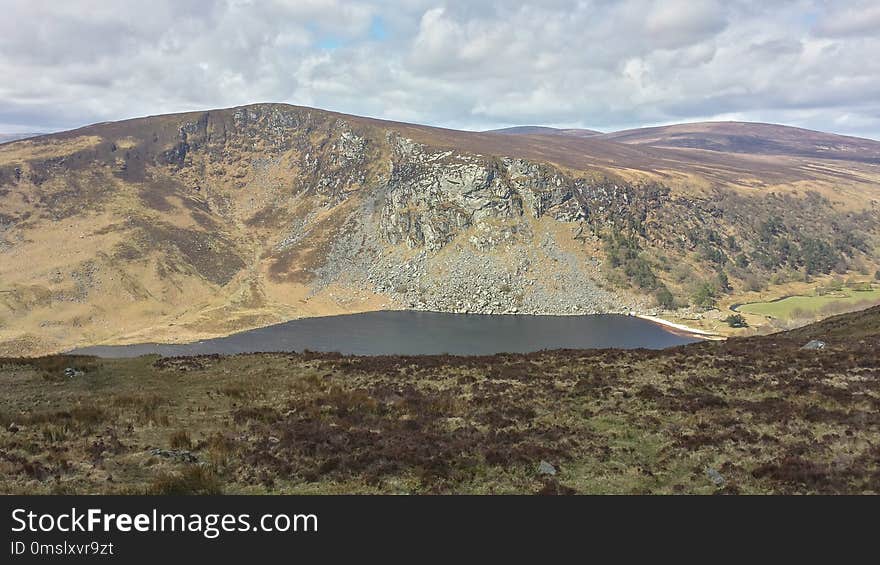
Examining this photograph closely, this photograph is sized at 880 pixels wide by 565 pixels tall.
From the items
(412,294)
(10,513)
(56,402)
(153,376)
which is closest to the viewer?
(10,513)

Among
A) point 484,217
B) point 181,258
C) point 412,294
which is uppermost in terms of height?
point 484,217

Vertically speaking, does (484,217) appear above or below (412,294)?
above

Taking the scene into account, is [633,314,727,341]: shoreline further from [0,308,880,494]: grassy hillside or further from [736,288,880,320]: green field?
[0,308,880,494]: grassy hillside

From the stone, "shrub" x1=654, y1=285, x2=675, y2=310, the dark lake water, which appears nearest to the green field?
"shrub" x1=654, y1=285, x2=675, y2=310

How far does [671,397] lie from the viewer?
25422 millimetres

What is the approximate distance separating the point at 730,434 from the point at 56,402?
2996cm

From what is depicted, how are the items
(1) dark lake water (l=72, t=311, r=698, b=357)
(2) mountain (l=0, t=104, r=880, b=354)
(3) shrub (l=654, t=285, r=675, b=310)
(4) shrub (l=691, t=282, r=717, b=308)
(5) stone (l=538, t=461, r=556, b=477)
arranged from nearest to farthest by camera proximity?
(5) stone (l=538, t=461, r=556, b=477), (1) dark lake water (l=72, t=311, r=698, b=357), (2) mountain (l=0, t=104, r=880, b=354), (4) shrub (l=691, t=282, r=717, b=308), (3) shrub (l=654, t=285, r=675, b=310)

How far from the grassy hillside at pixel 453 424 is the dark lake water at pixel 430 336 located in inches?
2943

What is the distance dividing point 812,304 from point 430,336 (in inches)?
4349

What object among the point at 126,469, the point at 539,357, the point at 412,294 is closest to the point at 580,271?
the point at 412,294

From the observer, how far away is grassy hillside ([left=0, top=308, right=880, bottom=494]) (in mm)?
16422

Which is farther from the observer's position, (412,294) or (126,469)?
(412,294)

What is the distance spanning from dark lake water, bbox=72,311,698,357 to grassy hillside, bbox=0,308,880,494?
74740mm

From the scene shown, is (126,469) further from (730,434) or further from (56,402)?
(730,434)
